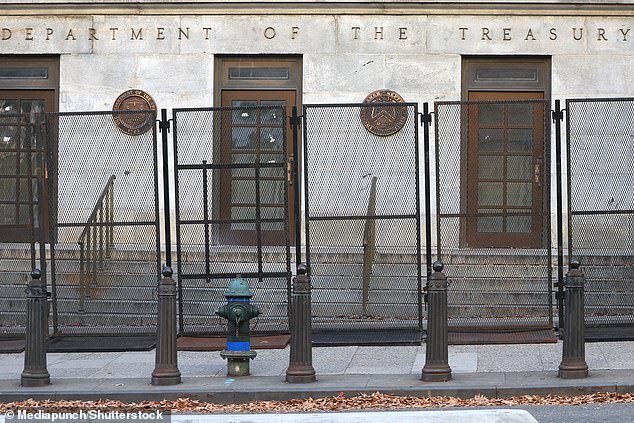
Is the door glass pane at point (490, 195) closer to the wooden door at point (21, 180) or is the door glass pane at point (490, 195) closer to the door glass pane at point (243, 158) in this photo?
the door glass pane at point (243, 158)

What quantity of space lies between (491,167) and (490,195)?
732 mm

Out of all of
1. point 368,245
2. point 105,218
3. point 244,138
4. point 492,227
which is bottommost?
point 368,245

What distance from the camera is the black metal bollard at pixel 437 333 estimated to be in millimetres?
10703

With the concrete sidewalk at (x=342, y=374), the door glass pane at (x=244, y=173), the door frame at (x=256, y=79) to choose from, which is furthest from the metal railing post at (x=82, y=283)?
the door frame at (x=256, y=79)

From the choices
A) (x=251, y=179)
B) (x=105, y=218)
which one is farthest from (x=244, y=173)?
(x=105, y=218)

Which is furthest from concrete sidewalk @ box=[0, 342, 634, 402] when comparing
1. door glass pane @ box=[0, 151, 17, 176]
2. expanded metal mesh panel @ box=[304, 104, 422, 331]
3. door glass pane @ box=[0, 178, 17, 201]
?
door glass pane @ box=[0, 151, 17, 176]

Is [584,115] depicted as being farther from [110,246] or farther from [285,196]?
[110,246]

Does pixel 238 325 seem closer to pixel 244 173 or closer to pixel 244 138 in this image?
pixel 244 173

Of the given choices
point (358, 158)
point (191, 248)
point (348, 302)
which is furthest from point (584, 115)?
point (191, 248)

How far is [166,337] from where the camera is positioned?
10.9m

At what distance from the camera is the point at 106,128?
44.5 ft

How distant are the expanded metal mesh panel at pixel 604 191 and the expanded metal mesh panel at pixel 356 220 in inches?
68.5

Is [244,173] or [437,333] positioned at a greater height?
[244,173]

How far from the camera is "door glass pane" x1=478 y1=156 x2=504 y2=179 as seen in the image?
15492 millimetres
